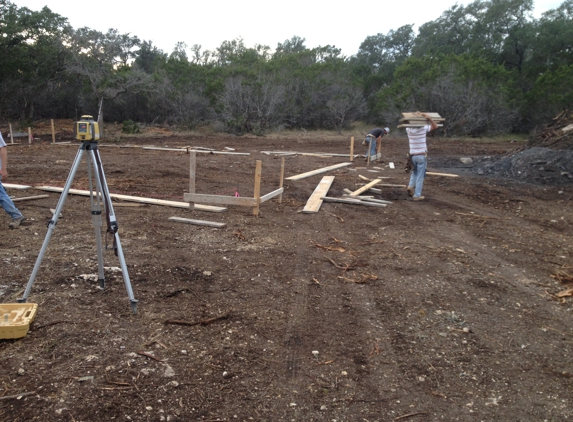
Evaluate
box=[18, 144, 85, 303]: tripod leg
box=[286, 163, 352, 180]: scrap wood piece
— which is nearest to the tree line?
box=[286, 163, 352, 180]: scrap wood piece

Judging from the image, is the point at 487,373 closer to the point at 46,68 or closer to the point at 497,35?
the point at 46,68

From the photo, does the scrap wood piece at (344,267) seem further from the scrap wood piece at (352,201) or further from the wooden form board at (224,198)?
the scrap wood piece at (352,201)

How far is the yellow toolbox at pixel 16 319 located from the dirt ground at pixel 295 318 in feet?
0.32

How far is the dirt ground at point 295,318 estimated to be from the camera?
3129 mm

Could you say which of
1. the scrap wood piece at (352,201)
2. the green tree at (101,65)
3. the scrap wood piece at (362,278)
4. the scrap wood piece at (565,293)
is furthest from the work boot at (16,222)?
the green tree at (101,65)

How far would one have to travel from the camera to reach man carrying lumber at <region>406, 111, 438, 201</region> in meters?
9.61

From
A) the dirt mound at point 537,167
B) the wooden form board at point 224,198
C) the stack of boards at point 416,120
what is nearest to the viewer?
the wooden form board at point 224,198

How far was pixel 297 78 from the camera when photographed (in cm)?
3416

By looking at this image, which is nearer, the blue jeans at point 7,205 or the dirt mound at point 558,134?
the blue jeans at point 7,205

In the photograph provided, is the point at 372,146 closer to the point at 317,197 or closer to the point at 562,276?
the point at 317,197

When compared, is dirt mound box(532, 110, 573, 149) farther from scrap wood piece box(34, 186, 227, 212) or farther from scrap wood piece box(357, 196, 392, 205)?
scrap wood piece box(34, 186, 227, 212)

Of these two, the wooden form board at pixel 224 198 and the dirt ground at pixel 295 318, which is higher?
the wooden form board at pixel 224 198

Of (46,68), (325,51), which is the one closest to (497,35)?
(325,51)

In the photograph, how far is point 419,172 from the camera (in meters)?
10.3
